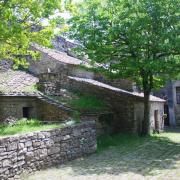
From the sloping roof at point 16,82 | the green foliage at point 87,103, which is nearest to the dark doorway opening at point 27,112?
the sloping roof at point 16,82

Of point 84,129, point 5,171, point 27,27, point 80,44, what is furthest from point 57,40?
point 5,171

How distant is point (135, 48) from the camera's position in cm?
1747

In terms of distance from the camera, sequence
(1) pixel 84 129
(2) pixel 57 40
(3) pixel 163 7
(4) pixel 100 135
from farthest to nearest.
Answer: (2) pixel 57 40 < (4) pixel 100 135 < (3) pixel 163 7 < (1) pixel 84 129

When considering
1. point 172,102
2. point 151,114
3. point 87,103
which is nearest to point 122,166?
point 87,103

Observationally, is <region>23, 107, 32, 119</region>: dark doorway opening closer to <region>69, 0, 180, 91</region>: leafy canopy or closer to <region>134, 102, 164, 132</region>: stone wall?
<region>69, 0, 180, 91</region>: leafy canopy

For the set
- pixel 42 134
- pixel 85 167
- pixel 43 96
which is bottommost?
pixel 85 167

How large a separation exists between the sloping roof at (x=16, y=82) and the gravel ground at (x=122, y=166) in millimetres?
5563

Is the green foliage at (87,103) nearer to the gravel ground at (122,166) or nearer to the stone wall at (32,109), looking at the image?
the stone wall at (32,109)

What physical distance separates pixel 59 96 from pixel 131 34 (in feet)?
17.8

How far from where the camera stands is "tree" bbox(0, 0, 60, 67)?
12085mm

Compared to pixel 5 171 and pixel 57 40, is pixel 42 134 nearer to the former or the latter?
pixel 5 171

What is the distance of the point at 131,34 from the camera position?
1680 cm

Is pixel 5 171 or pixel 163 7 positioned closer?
pixel 5 171

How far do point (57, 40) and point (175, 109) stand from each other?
515 inches
